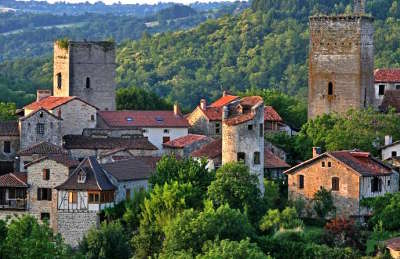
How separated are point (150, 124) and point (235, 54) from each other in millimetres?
68842

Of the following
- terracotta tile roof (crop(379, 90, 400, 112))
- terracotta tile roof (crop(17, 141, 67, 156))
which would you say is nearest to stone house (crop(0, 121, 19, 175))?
terracotta tile roof (crop(17, 141, 67, 156))

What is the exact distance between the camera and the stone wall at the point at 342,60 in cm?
7806

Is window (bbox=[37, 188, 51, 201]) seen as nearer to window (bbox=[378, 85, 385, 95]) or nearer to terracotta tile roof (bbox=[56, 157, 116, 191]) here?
terracotta tile roof (bbox=[56, 157, 116, 191])

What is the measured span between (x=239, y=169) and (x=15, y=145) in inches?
504

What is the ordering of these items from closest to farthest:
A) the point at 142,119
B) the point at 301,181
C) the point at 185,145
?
the point at 301,181, the point at 185,145, the point at 142,119

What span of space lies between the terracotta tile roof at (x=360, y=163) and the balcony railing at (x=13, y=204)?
11.5 meters

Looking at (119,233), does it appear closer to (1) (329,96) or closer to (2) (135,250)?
(2) (135,250)

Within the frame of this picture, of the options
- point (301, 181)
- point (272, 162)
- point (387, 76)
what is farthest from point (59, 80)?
point (301, 181)

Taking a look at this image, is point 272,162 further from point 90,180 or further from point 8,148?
point 8,148

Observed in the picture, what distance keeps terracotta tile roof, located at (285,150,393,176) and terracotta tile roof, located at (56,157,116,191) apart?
8283mm

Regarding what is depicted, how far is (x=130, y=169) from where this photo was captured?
67.7 m

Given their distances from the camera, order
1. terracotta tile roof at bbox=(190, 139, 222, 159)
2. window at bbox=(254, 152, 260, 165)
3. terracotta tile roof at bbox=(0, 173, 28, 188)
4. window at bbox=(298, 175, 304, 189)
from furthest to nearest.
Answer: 1. terracotta tile roof at bbox=(190, 139, 222, 159)
2. window at bbox=(298, 175, 304, 189)
3. window at bbox=(254, 152, 260, 165)
4. terracotta tile roof at bbox=(0, 173, 28, 188)

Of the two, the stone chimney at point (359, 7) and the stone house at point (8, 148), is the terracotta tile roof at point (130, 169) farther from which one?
the stone chimney at point (359, 7)

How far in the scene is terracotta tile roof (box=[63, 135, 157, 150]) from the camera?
72688mm
